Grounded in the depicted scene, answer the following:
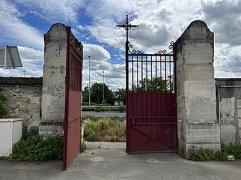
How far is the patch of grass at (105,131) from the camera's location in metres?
10.4

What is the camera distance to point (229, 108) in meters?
7.53

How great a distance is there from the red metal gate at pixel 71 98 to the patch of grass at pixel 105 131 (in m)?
2.85

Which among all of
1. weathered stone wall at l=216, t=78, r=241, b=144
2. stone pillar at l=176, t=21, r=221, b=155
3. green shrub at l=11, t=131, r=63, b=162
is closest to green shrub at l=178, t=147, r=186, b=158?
stone pillar at l=176, t=21, r=221, b=155

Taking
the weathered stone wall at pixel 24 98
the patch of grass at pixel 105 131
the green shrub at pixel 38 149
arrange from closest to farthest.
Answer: the green shrub at pixel 38 149 < the weathered stone wall at pixel 24 98 < the patch of grass at pixel 105 131

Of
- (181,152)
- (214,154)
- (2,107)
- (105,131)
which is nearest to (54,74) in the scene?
(2,107)

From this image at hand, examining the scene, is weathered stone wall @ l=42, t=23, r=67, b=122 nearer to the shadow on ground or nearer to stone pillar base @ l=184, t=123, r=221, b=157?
the shadow on ground

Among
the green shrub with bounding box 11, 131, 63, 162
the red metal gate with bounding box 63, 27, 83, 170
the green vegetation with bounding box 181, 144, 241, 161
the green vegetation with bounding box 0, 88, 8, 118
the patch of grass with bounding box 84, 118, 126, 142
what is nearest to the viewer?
the red metal gate with bounding box 63, 27, 83, 170

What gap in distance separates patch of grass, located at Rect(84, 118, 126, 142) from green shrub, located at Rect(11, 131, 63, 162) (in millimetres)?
3517

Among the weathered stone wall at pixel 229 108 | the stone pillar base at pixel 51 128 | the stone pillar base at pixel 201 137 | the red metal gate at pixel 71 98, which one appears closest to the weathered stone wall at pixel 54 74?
the stone pillar base at pixel 51 128

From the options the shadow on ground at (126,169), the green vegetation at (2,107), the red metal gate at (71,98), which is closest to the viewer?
the shadow on ground at (126,169)

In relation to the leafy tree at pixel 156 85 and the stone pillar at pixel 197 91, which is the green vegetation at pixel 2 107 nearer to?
the leafy tree at pixel 156 85

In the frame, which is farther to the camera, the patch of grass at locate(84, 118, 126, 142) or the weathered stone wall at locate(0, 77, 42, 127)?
the patch of grass at locate(84, 118, 126, 142)

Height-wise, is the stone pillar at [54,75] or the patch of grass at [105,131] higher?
the stone pillar at [54,75]

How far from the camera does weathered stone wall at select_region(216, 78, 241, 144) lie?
7457mm
